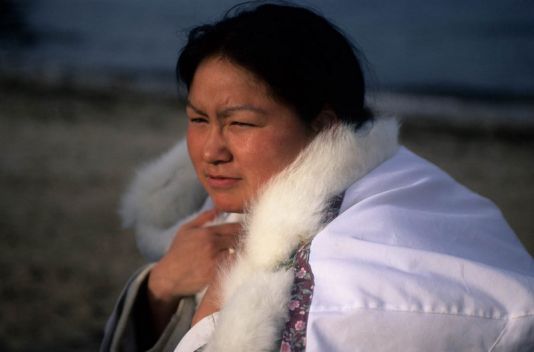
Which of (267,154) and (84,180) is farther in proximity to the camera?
(84,180)

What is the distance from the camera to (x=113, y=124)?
9430mm

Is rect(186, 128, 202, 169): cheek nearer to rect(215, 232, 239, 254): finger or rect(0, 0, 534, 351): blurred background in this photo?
rect(215, 232, 239, 254): finger

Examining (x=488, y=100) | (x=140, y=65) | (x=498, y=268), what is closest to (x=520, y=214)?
(x=498, y=268)

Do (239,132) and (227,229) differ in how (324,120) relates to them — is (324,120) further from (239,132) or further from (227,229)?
(227,229)

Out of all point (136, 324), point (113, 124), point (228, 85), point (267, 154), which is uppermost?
point (228, 85)

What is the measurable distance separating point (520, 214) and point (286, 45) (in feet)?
17.6

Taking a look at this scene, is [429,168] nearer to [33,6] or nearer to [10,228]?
[10,228]

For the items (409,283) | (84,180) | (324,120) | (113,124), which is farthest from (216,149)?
(113,124)

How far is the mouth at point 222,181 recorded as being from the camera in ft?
6.24

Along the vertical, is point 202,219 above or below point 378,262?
below

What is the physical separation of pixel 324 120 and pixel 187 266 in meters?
0.72

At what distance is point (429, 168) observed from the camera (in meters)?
1.95

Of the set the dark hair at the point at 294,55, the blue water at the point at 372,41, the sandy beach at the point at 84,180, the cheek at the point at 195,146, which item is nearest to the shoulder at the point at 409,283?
the dark hair at the point at 294,55

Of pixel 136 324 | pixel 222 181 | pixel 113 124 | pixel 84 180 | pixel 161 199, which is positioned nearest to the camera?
pixel 222 181
